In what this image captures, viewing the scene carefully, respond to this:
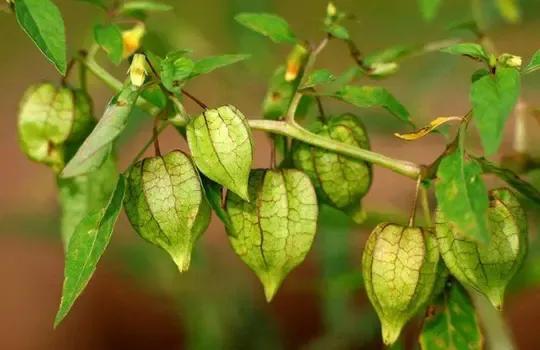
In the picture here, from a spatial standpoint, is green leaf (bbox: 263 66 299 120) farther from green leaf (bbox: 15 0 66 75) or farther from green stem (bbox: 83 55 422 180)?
green leaf (bbox: 15 0 66 75)

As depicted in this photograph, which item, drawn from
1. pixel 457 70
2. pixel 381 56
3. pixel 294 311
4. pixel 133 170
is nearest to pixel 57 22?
pixel 133 170

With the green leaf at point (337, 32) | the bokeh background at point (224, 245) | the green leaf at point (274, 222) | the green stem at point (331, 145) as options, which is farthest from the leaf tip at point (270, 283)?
the bokeh background at point (224, 245)

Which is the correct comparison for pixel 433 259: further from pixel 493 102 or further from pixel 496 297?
pixel 493 102

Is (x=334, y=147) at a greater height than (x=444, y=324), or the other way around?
(x=334, y=147)

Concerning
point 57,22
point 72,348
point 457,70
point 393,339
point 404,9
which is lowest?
point 72,348

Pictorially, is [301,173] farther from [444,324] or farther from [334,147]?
[444,324]

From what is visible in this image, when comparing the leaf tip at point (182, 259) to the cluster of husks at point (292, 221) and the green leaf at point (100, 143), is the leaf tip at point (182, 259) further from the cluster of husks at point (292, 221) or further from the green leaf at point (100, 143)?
the green leaf at point (100, 143)

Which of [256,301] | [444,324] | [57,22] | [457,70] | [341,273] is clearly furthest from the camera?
[457,70]
